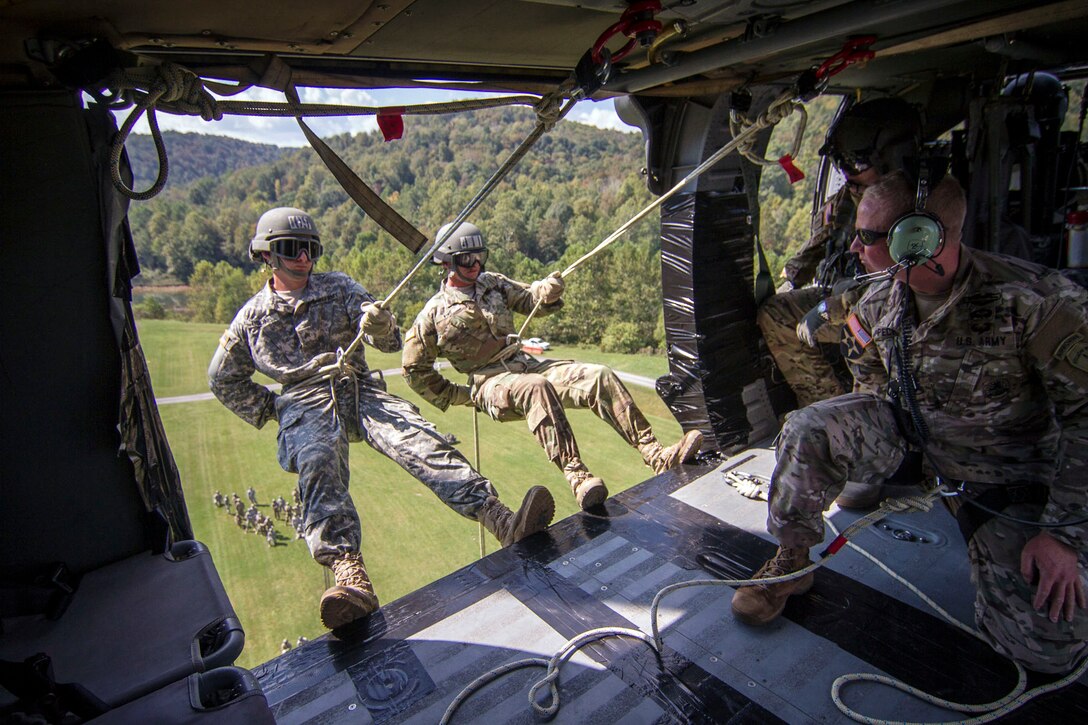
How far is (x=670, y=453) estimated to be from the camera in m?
3.13

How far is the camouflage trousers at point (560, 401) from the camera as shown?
2.98 metres

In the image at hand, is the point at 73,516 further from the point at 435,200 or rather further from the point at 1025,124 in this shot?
the point at 435,200

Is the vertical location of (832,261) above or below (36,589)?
above

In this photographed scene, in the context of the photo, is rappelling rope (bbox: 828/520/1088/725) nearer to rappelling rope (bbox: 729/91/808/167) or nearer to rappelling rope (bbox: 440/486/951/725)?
rappelling rope (bbox: 440/486/951/725)

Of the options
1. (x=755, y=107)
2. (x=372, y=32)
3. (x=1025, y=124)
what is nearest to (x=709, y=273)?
(x=755, y=107)

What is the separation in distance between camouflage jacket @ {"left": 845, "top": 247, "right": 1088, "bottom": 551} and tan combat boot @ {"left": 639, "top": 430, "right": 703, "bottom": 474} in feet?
3.88

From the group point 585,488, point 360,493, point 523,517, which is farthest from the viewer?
point 360,493

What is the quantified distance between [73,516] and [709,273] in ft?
9.96

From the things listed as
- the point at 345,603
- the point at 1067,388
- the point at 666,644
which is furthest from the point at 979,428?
the point at 345,603

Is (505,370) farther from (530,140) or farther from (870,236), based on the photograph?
(870,236)

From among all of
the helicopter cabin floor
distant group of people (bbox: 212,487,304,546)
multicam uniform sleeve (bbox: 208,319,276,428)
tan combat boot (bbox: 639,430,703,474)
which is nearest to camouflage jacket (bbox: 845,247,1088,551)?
the helicopter cabin floor

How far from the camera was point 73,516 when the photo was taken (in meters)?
1.83

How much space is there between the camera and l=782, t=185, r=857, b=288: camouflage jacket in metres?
3.44

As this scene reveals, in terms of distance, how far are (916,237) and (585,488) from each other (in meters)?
1.64
